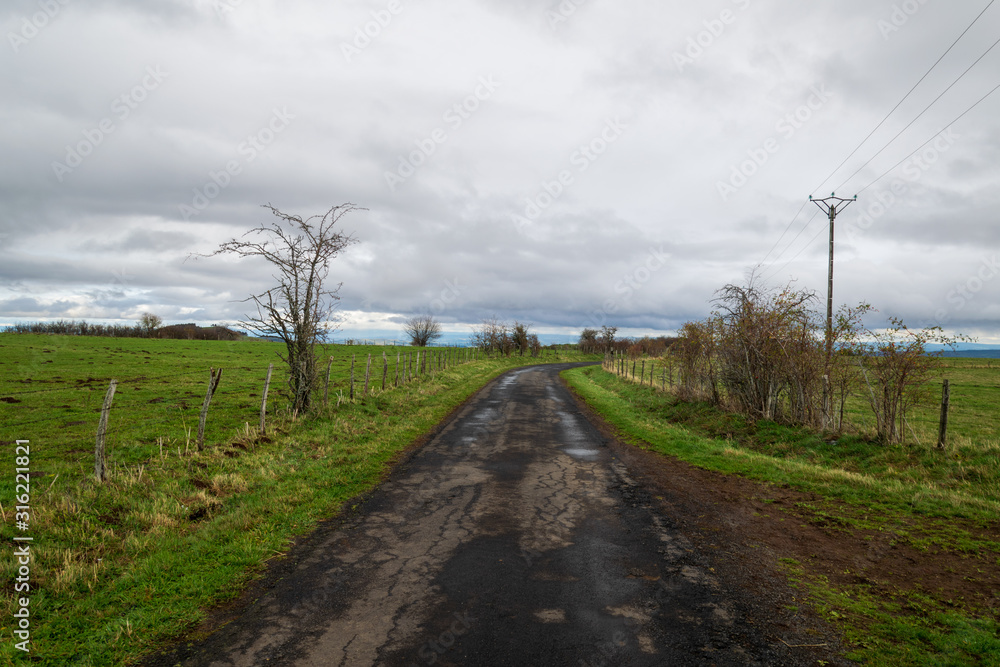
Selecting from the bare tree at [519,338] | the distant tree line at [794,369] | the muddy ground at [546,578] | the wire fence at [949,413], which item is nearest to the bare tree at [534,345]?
the bare tree at [519,338]

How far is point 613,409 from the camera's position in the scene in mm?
19266

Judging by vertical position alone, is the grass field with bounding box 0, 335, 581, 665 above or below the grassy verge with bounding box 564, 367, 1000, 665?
below

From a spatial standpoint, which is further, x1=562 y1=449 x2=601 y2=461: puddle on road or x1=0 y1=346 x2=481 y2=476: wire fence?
x1=562 y1=449 x2=601 y2=461: puddle on road

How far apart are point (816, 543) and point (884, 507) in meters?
2.56

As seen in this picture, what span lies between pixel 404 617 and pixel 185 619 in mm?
2073

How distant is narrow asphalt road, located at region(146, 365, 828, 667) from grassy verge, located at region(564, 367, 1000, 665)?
1.17 meters

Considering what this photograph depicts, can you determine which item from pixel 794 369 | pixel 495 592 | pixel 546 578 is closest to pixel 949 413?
pixel 794 369

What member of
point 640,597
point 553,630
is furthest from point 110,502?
point 640,597

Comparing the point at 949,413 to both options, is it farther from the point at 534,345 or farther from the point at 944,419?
the point at 534,345

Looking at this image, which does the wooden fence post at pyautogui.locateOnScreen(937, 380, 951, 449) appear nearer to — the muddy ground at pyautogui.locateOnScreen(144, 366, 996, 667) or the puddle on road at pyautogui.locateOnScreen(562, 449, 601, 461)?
the muddy ground at pyautogui.locateOnScreen(144, 366, 996, 667)

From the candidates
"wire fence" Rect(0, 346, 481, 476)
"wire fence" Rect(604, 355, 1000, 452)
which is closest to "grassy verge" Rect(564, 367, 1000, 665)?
"wire fence" Rect(604, 355, 1000, 452)

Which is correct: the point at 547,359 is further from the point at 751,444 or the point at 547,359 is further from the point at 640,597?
the point at 640,597

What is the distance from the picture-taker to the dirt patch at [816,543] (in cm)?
532

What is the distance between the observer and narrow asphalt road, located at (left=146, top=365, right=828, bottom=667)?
154 inches
